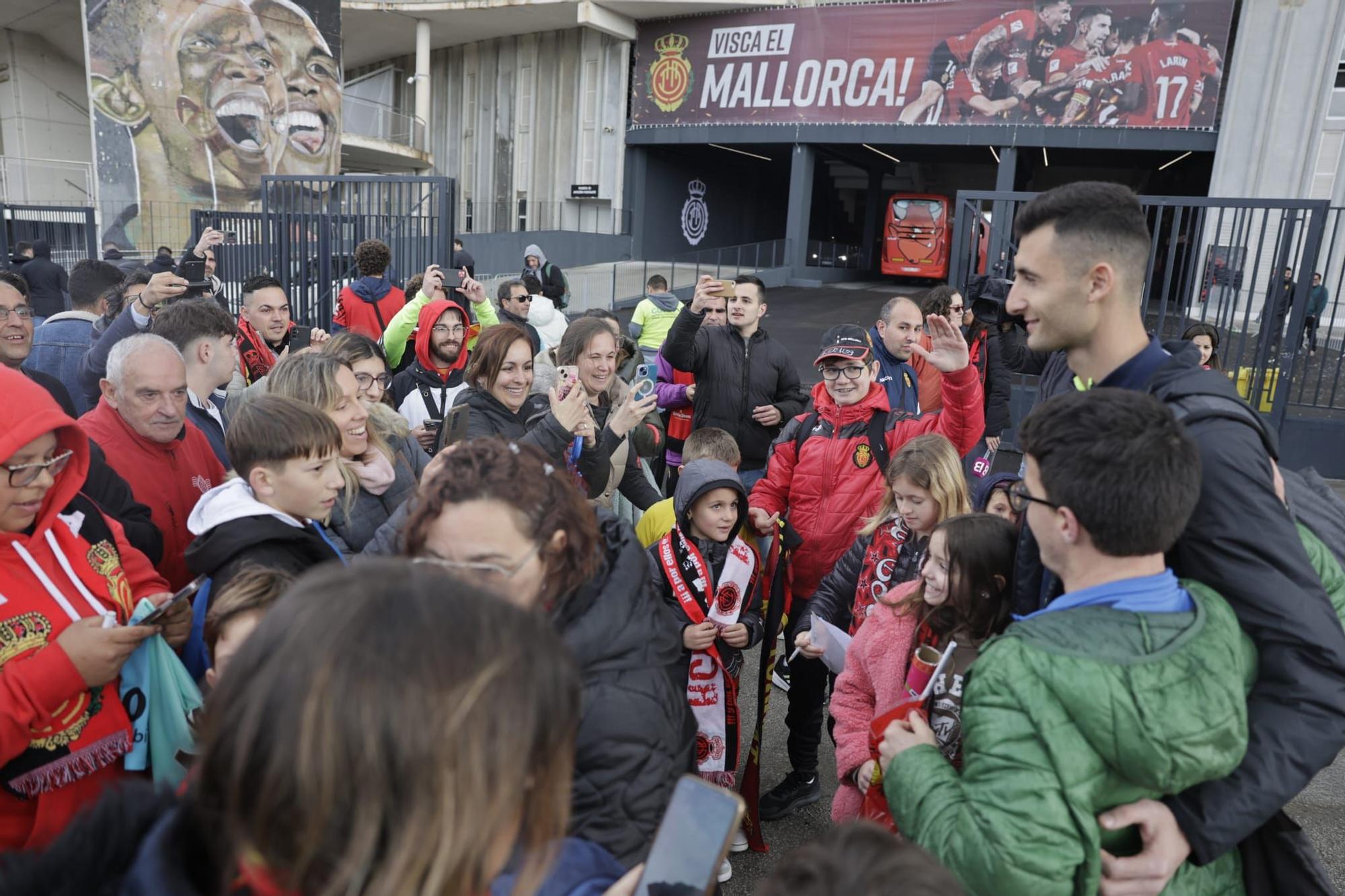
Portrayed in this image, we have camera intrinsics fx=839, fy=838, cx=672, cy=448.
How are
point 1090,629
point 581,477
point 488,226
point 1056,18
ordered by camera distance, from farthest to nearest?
point 488,226, point 1056,18, point 581,477, point 1090,629

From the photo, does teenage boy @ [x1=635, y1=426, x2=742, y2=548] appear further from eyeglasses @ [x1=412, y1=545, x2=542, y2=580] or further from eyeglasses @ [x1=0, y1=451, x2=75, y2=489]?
eyeglasses @ [x1=0, y1=451, x2=75, y2=489]

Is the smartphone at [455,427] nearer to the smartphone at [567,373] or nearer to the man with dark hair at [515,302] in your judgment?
the smartphone at [567,373]

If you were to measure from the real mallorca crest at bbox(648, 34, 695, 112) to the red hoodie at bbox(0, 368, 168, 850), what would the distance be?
25.0 metres

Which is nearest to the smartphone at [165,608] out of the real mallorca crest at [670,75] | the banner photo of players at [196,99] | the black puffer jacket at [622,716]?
the black puffer jacket at [622,716]

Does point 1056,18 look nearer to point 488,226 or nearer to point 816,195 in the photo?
point 816,195

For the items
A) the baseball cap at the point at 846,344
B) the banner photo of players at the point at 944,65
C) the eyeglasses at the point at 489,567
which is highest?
the banner photo of players at the point at 944,65

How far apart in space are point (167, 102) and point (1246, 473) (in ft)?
70.1

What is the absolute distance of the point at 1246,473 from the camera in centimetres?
162

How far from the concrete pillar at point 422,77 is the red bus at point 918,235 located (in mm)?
15215

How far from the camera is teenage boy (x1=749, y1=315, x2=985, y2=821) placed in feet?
12.7

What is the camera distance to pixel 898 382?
540cm

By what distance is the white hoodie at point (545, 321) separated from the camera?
794 centimetres

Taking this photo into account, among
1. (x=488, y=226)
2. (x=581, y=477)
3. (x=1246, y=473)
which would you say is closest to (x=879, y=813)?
(x=1246, y=473)

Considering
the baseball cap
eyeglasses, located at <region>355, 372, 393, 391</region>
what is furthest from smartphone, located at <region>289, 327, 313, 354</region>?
the baseball cap
